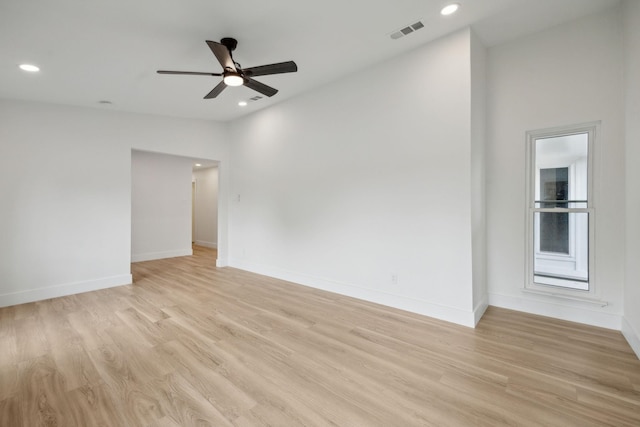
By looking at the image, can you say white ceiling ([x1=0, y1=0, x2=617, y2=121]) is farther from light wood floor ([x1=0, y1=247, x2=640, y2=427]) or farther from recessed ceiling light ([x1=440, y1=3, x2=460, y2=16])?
light wood floor ([x1=0, y1=247, x2=640, y2=427])

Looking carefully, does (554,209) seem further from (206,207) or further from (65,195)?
(206,207)

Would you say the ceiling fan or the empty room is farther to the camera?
the ceiling fan

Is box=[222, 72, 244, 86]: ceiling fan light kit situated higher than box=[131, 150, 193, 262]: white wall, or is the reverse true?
box=[222, 72, 244, 86]: ceiling fan light kit

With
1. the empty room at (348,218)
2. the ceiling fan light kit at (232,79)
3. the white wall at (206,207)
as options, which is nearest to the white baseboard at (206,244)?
the white wall at (206,207)

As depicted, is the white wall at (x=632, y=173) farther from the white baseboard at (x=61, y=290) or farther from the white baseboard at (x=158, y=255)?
the white baseboard at (x=158, y=255)

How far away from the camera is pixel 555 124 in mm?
3225

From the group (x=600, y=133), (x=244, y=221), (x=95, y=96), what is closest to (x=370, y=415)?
(x=600, y=133)

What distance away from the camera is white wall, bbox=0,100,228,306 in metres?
3.93

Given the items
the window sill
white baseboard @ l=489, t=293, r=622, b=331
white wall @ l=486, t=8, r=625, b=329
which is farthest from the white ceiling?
white baseboard @ l=489, t=293, r=622, b=331

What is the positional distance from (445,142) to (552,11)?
1663mm

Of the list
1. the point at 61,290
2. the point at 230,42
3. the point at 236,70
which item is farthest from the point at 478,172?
the point at 61,290

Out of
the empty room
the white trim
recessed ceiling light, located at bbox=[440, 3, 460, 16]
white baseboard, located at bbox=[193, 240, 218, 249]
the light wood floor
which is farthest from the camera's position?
white baseboard, located at bbox=[193, 240, 218, 249]

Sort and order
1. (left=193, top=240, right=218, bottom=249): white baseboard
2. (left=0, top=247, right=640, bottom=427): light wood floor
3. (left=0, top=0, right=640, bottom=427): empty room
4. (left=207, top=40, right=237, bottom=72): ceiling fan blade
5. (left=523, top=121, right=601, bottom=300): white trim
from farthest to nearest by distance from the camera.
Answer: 1. (left=193, top=240, right=218, bottom=249): white baseboard
2. (left=523, top=121, right=601, bottom=300): white trim
3. (left=207, top=40, right=237, bottom=72): ceiling fan blade
4. (left=0, top=0, right=640, bottom=427): empty room
5. (left=0, top=247, right=640, bottom=427): light wood floor

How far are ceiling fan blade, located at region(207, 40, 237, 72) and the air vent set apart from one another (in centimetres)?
177
